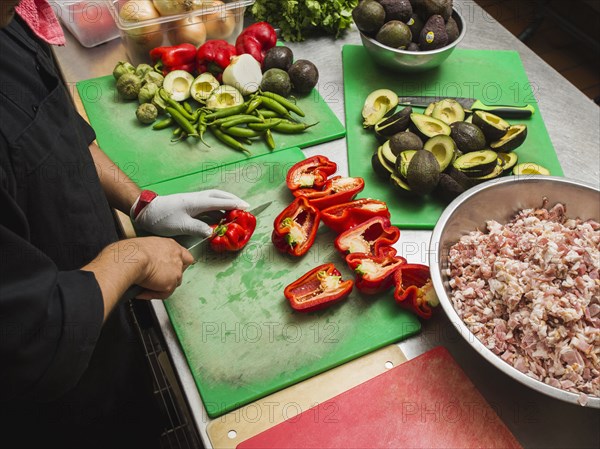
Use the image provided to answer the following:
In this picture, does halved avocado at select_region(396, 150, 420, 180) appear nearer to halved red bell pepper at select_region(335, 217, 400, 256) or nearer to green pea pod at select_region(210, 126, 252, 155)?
halved red bell pepper at select_region(335, 217, 400, 256)

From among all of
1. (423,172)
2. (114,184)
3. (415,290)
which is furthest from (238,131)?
(415,290)

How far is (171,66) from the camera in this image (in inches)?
90.0

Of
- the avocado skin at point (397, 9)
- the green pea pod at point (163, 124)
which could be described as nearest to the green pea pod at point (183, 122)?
the green pea pod at point (163, 124)

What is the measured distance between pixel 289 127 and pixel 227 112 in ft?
0.83

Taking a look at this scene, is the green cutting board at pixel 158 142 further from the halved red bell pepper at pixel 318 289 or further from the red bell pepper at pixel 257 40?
the halved red bell pepper at pixel 318 289

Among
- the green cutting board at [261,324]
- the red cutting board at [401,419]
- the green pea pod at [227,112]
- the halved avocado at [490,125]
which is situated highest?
the green pea pod at [227,112]

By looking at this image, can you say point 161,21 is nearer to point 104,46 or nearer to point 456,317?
point 104,46

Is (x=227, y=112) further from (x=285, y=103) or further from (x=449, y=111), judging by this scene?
(x=449, y=111)

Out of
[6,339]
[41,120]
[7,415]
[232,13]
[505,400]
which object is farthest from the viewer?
[232,13]

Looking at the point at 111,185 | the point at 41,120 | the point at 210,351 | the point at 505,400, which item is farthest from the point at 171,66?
the point at 505,400

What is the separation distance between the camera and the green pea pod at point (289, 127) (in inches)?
84.9

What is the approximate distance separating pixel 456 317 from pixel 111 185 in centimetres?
116

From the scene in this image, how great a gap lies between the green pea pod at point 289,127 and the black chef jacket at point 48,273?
71 cm

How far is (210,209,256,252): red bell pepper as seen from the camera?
5.57 feet
